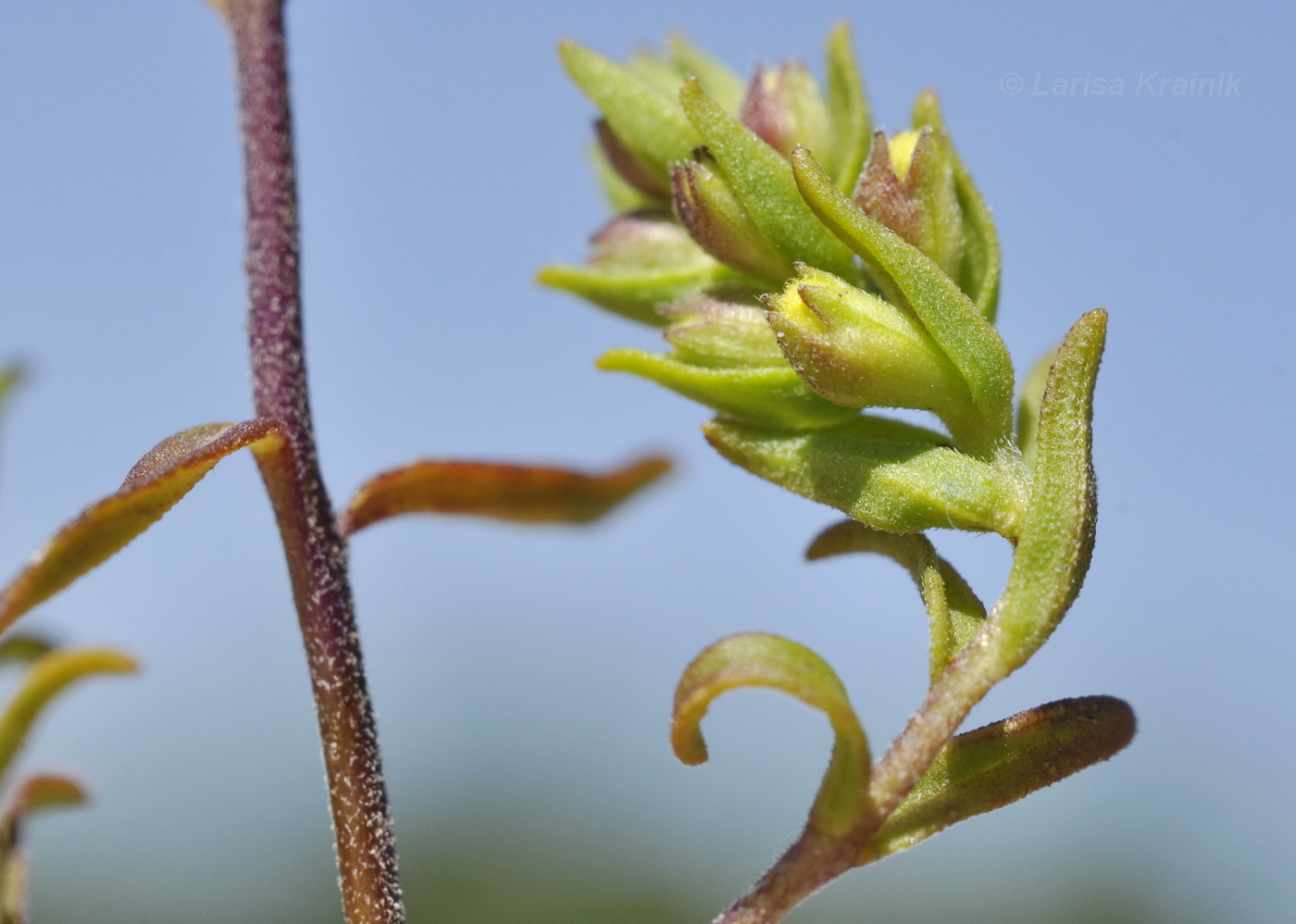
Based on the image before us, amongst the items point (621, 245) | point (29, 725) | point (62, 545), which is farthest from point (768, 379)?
point (29, 725)

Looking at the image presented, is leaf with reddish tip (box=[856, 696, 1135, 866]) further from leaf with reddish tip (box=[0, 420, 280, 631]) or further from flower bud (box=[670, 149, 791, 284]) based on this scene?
leaf with reddish tip (box=[0, 420, 280, 631])

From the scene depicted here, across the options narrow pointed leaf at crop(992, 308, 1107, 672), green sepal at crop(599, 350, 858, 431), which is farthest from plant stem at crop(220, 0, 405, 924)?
narrow pointed leaf at crop(992, 308, 1107, 672)

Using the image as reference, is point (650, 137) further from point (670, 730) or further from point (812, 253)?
point (670, 730)

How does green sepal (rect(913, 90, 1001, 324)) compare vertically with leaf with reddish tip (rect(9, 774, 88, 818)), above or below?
above

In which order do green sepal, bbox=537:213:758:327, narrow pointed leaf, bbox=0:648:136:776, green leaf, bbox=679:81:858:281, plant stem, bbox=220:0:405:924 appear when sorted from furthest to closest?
green sepal, bbox=537:213:758:327
narrow pointed leaf, bbox=0:648:136:776
green leaf, bbox=679:81:858:281
plant stem, bbox=220:0:405:924

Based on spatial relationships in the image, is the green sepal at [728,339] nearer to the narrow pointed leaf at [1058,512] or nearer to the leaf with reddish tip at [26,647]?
the narrow pointed leaf at [1058,512]

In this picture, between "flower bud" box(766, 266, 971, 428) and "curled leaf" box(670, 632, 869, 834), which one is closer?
"curled leaf" box(670, 632, 869, 834)

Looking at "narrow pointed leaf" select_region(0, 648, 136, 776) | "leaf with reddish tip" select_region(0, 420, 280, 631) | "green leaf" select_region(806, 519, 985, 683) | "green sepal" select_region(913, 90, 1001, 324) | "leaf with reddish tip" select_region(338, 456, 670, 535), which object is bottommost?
"green leaf" select_region(806, 519, 985, 683)

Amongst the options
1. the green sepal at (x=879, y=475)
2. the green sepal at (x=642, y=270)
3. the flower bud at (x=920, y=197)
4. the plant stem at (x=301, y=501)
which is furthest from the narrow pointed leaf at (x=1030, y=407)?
the plant stem at (x=301, y=501)
